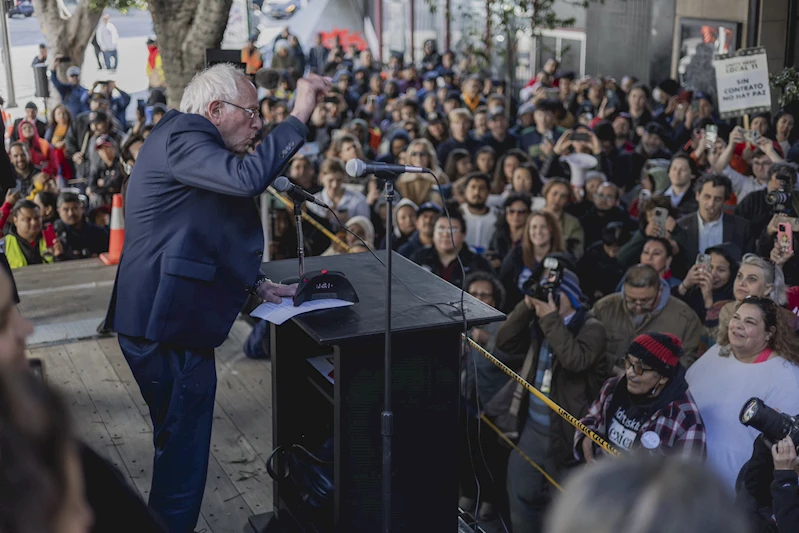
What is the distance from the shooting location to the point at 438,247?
20.4 feet

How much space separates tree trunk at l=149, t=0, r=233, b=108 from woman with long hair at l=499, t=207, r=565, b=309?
2890 millimetres

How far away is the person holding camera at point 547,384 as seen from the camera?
472cm

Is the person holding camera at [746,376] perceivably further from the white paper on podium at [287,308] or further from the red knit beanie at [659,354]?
the white paper on podium at [287,308]

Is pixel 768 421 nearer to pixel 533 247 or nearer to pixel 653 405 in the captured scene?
pixel 653 405

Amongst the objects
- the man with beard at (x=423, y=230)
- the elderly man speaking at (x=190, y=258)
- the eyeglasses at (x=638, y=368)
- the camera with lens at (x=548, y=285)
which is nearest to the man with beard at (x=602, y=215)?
the man with beard at (x=423, y=230)

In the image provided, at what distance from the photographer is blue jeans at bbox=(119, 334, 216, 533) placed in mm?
3172

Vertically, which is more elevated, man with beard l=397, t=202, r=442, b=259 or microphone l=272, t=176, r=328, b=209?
microphone l=272, t=176, r=328, b=209

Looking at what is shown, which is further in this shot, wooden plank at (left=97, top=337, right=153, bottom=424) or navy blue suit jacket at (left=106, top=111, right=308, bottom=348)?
wooden plank at (left=97, top=337, right=153, bottom=424)

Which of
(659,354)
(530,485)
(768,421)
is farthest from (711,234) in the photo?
(768,421)

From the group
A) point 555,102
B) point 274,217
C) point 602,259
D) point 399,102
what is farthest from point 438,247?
point 399,102

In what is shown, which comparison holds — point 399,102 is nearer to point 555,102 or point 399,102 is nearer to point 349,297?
point 555,102

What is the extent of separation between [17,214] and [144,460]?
12.4 feet

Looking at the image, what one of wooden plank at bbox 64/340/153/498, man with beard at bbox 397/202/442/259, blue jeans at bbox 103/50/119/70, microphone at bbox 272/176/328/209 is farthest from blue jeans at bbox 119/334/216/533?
blue jeans at bbox 103/50/119/70

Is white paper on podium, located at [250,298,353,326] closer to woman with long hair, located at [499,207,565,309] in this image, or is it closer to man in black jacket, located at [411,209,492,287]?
man in black jacket, located at [411,209,492,287]
